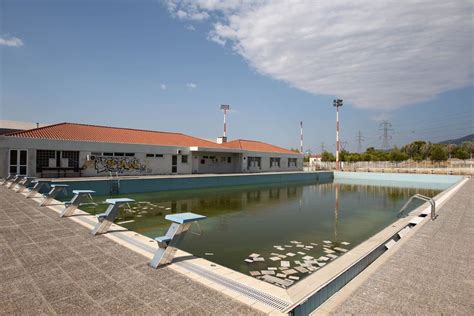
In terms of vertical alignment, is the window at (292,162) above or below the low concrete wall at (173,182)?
Result: above

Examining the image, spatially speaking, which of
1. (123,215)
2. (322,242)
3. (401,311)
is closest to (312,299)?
(401,311)

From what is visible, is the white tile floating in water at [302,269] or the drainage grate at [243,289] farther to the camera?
the white tile floating in water at [302,269]

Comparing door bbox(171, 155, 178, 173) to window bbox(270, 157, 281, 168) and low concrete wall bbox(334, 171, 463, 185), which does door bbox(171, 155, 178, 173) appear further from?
low concrete wall bbox(334, 171, 463, 185)

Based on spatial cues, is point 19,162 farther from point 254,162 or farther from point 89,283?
point 254,162

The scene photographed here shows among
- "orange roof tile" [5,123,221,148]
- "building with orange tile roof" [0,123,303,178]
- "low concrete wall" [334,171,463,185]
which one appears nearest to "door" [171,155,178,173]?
"building with orange tile roof" [0,123,303,178]

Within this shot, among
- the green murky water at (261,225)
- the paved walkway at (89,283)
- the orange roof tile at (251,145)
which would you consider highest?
the orange roof tile at (251,145)

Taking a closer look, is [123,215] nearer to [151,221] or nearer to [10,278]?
[151,221]

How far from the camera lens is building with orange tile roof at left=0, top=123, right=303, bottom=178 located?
15.4 metres

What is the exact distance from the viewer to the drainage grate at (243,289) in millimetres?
2896

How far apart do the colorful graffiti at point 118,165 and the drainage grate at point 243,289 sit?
1614 centimetres

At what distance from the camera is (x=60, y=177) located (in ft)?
53.3

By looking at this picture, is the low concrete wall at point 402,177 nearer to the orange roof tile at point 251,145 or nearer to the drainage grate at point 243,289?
the orange roof tile at point 251,145

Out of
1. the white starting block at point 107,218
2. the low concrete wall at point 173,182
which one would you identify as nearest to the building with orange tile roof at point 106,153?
the low concrete wall at point 173,182

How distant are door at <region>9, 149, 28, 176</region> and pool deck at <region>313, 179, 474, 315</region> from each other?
57.8 ft
